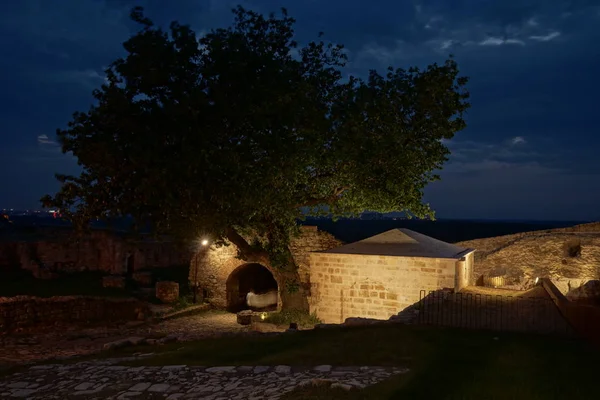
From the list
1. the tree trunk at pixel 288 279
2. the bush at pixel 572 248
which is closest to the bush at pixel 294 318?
the tree trunk at pixel 288 279

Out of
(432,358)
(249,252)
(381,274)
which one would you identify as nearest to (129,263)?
(249,252)

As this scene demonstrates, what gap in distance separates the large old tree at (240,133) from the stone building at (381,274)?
182cm

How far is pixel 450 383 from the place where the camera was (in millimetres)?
6402

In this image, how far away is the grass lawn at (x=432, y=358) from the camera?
19.8 feet

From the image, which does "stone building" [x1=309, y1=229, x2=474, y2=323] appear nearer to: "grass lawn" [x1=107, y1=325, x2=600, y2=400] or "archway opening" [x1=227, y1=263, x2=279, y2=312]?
"grass lawn" [x1=107, y1=325, x2=600, y2=400]

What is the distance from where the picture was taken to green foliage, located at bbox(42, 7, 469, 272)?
42.6ft

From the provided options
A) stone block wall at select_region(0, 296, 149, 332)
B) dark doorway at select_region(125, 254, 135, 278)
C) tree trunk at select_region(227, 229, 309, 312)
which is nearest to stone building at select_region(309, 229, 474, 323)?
tree trunk at select_region(227, 229, 309, 312)

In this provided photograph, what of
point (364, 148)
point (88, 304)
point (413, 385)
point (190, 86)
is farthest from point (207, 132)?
point (88, 304)

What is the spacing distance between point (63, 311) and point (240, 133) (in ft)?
35.3

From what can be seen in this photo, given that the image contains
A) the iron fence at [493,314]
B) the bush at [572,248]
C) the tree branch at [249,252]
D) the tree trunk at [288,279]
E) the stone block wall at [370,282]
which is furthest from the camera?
the bush at [572,248]

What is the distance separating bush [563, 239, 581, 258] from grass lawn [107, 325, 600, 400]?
15.4 meters

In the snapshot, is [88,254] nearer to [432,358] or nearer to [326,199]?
[326,199]

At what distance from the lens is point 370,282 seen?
A: 16.3 meters

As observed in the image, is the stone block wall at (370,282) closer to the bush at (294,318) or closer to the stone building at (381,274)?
the stone building at (381,274)
